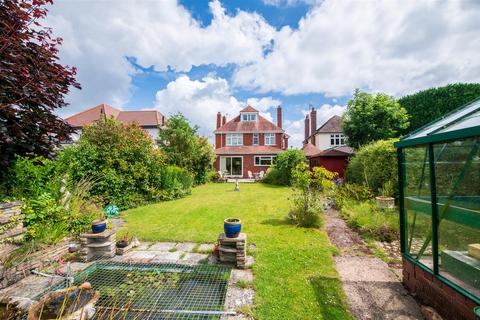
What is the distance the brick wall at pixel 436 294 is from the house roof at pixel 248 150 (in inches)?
728

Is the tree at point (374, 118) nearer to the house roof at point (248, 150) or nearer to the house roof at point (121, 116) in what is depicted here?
the house roof at point (248, 150)

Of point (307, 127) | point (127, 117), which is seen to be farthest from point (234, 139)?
point (127, 117)

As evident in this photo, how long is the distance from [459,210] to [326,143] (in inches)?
1050

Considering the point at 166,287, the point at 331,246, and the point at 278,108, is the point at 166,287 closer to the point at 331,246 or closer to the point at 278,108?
the point at 331,246

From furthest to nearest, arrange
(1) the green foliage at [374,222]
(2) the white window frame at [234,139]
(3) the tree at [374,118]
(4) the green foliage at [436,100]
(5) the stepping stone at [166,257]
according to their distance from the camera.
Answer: (2) the white window frame at [234,139] < (3) the tree at [374,118] < (4) the green foliage at [436,100] < (1) the green foliage at [374,222] < (5) the stepping stone at [166,257]

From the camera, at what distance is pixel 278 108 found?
24.7 metres

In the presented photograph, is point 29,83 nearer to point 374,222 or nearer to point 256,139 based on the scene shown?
point 374,222

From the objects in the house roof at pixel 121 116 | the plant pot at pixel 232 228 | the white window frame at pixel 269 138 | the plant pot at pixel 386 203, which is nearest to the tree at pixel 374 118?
the plant pot at pixel 386 203

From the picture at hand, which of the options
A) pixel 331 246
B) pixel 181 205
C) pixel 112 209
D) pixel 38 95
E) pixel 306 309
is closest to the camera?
pixel 306 309

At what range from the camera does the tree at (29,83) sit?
3.52 metres

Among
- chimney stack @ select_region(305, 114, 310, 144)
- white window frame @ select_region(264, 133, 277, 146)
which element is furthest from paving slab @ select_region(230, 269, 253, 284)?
chimney stack @ select_region(305, 114, 310, 144)

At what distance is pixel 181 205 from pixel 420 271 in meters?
8.72

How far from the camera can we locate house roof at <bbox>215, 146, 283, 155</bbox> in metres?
22.2

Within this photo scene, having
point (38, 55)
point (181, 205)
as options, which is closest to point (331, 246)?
point (181, 205)
